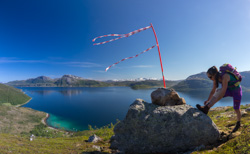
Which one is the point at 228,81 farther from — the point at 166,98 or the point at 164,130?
the point at 164,130

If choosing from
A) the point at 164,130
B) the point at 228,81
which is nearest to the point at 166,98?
the point at 164,130

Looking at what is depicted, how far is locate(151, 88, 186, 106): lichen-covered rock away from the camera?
724 centimetres

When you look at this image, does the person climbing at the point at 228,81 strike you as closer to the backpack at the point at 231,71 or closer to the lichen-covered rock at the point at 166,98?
the backpack at the point at 231,71

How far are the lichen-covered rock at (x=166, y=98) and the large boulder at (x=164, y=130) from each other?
705 millimetres

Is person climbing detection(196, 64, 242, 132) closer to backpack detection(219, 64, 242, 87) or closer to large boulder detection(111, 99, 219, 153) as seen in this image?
backpack detection(219, 64, 242, 87)

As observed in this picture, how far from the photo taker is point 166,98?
23.8ft

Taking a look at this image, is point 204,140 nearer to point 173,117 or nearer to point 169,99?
point 173,117

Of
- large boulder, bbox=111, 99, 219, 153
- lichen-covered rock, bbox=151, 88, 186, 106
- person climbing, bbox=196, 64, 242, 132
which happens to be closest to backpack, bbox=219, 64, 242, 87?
person climbing, bbox=196, 64, 242, 132

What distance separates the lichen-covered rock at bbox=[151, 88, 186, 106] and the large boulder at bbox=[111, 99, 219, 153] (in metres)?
0.70

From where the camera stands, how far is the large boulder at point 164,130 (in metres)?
5.74

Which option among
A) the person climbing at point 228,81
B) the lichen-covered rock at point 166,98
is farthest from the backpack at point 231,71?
the lichen-covered rock at point 166,98

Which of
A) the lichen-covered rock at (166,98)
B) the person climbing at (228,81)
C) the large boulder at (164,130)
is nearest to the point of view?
the person climbing at (228,81)

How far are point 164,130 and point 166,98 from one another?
193 cm

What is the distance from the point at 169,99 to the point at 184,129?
6.23ft
